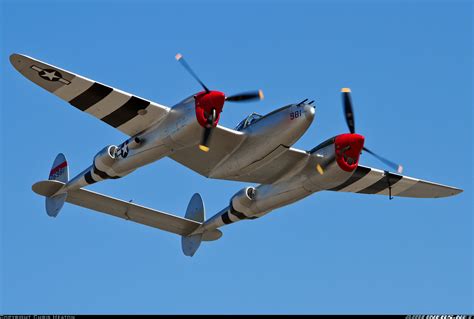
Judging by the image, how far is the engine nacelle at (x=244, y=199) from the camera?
→ 126 feet

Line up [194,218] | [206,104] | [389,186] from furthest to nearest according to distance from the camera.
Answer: [194,218] < [389,186] < [206,104]

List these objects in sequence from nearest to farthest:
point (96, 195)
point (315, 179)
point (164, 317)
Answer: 1. point (164, 317)
2. point (315, 179)
3. point (96, 195)

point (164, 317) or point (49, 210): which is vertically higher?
point (49, 210)

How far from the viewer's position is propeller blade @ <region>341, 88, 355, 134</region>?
3603 cm

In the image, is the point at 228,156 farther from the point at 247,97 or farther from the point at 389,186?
the point at 389,186

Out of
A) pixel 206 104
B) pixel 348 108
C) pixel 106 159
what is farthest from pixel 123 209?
pixel 348 108

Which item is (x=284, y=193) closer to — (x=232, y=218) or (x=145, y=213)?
(x=232, y=218)

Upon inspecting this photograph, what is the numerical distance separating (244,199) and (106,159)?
5815mm

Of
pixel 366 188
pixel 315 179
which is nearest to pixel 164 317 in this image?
pixel 315 179

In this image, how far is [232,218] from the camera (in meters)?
39.5

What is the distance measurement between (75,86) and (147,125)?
284cm

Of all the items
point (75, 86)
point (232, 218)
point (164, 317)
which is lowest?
point (164, 317)

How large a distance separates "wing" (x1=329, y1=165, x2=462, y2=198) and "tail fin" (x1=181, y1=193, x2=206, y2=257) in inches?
220

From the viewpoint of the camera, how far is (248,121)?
36.4 m
